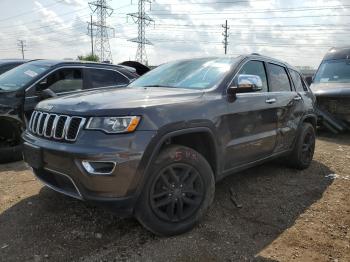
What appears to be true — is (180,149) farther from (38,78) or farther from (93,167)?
(38,78)

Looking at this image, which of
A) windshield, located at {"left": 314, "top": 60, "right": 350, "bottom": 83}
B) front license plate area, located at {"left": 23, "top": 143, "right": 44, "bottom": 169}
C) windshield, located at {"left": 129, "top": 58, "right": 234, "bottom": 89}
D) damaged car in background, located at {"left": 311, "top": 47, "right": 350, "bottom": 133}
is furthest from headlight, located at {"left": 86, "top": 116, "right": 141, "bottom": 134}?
windshield, located at {"left": 314, "top": 60, "right": 350, "bottom": 83}

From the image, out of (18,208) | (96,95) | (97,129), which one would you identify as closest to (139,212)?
(97,129)

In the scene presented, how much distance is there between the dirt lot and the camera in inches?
140

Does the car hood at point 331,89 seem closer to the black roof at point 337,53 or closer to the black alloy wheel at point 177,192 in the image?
the black roof at point 337,53

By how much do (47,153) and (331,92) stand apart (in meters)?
7.82

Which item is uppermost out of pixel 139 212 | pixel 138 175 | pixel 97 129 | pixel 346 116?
pixel 97 129

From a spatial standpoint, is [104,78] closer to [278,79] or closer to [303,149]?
[278,79]

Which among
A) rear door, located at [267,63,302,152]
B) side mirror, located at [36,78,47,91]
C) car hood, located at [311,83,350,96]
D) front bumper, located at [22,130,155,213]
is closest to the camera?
front bumper, located at [22,130,155,213]

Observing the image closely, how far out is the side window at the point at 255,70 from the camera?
4.82 m

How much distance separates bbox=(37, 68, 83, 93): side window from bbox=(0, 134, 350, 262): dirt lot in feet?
5.88

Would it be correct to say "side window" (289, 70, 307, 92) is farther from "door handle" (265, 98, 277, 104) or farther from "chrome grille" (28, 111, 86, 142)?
"chrome grille" (28, 111, 86, 142)

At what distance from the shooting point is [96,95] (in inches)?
155

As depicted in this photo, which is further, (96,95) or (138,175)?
(96,95)

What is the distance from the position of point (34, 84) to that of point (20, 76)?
0.54 meters
